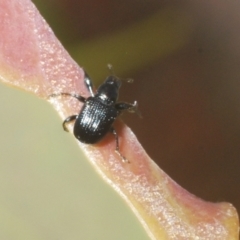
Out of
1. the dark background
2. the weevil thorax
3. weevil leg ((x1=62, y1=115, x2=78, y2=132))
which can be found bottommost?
the dark background

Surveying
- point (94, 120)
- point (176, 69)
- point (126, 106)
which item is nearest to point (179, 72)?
point (176, 69)

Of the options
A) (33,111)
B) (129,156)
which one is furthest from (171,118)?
(33,111)

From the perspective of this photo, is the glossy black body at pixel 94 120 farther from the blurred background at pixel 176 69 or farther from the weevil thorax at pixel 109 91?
the blurred background at pixel 176 69

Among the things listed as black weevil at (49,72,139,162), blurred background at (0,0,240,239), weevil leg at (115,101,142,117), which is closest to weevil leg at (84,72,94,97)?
black weevil at (49,72,139,162)

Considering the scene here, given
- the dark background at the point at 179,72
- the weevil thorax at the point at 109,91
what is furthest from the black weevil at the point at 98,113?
the dark background at the point at 179,72

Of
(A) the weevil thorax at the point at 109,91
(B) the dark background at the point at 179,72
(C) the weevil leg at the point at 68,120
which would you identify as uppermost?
(C) the weevil leg at the point at 68,120

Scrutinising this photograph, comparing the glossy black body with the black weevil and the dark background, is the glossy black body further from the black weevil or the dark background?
the dark background

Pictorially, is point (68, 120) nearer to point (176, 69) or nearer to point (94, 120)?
point (94, 120)

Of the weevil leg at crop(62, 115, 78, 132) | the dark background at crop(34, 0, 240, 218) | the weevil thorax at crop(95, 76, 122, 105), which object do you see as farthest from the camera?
the dark background at crop(34, 0, 240, 218)
